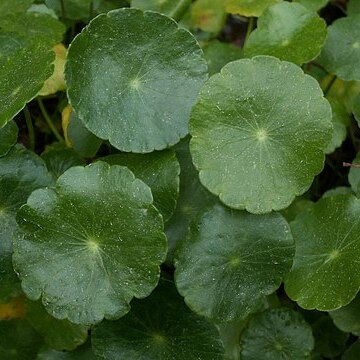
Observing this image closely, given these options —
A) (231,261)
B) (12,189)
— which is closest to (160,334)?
(231,261)

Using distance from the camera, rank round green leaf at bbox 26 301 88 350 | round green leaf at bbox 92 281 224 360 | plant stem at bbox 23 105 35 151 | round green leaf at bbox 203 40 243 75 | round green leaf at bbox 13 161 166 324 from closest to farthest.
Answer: round green leaf at bbox 13 161 166 324 < round green leaf at bbox 92 281 224 360 < round green leaf at bbox 26 301 88 350 < plant stem at bbox 23 105 35 151 < round green leaf at bbox 203 40 243 75

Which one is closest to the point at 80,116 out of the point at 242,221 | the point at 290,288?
the point at 242,221

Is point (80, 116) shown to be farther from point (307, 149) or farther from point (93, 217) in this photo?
point (307, 149)

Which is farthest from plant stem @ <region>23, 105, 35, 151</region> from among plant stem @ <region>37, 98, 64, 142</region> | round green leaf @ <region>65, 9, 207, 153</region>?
round green leaf @ <region>65, 9, 207, 153</region>

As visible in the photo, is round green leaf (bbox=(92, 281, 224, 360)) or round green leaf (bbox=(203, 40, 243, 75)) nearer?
round green leaf (bbox=(92, 281, 224, 360))

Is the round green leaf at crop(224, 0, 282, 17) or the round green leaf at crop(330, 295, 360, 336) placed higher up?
the round green leaf at crop(224, 0, 282, 17)

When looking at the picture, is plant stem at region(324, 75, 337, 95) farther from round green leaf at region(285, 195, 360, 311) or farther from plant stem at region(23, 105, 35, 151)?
plant stem at region(23, 105, 35, 151)

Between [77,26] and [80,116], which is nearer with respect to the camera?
[80,116]

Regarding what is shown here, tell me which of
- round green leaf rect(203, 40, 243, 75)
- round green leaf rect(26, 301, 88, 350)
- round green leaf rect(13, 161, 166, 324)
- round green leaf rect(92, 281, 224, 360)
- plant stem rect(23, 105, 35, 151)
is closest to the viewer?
round green leaf rect(13, 161, 166, 324)
